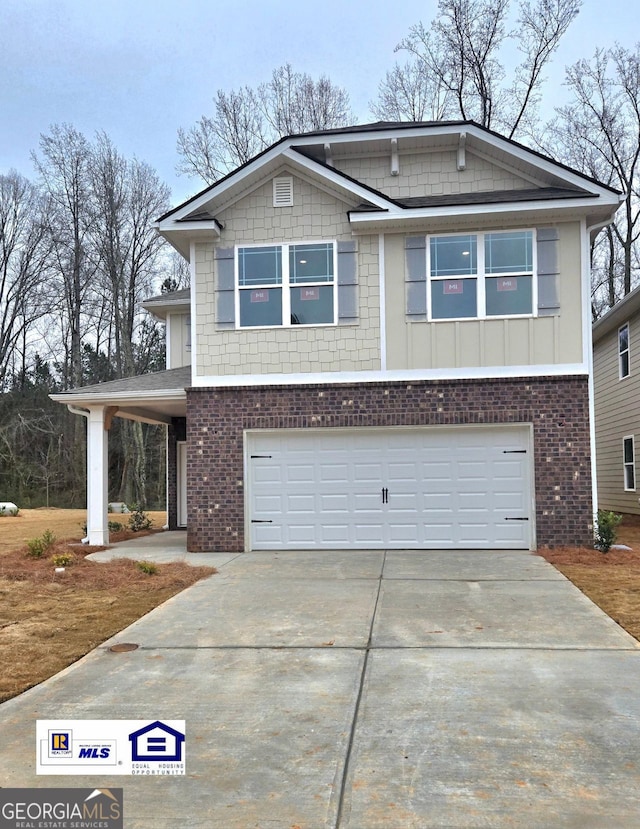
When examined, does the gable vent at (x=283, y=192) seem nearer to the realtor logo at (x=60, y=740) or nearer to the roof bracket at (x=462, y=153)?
the roof bracket at (x=462, y=153)

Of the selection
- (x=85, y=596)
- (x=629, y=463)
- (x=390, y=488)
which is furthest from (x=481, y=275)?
(x=629, y=463)

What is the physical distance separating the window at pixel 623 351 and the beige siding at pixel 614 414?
9.0 inches

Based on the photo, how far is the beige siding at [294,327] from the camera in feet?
38.0

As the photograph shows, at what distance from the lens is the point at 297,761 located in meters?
3.69

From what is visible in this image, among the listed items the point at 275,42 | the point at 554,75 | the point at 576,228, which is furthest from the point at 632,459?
the point at 275,42

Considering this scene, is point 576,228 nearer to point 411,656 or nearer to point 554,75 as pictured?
point 411,656

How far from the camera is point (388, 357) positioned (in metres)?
11.5

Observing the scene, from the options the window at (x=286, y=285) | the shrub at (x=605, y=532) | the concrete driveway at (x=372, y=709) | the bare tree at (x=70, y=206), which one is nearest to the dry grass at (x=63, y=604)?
the concrete driveway at (x=372, y=709)

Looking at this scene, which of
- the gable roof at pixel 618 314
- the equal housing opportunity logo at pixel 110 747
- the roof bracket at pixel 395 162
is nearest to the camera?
the equal housing opportunity logo at pixel 110 747

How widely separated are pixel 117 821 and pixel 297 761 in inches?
39.3

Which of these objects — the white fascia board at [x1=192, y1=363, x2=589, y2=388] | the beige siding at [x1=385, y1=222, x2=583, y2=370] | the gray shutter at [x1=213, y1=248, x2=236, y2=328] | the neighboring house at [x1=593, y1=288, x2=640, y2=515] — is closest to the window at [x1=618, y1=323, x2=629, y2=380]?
the neighboring house at [x1=593, y1=288, x2=640, y2=515]

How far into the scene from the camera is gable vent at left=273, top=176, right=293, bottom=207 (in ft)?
39.0

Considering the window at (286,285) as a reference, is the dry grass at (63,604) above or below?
below

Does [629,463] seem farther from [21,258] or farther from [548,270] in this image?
[21,258]
